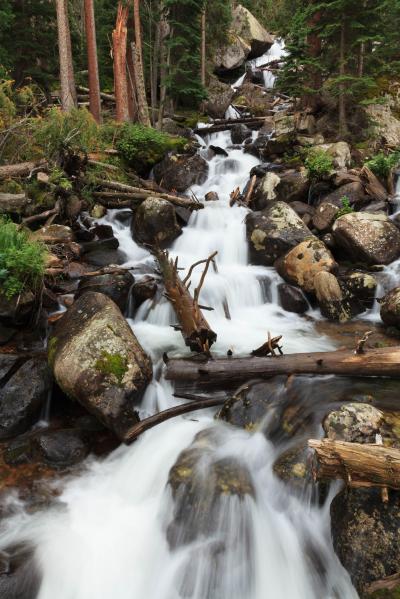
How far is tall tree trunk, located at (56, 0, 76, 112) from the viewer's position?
1419cm

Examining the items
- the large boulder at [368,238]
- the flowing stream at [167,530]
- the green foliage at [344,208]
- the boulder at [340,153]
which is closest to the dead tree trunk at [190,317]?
the flowing stream at [167,530]

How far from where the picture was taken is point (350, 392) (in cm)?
507

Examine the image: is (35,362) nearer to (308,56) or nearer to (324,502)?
(324,502)

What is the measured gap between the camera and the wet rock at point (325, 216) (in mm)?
10133

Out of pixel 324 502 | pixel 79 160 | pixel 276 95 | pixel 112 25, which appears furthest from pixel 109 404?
pixel 276 95

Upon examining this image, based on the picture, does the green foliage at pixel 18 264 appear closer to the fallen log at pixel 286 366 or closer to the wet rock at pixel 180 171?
the fallen log at pixel 286 366

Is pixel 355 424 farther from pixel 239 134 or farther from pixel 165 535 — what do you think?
pixel 239 134

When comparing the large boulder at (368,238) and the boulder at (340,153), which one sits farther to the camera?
the boulder at (340,153)

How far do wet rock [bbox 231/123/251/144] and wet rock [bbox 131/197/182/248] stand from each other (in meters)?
8.20

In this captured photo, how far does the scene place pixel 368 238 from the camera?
902cm

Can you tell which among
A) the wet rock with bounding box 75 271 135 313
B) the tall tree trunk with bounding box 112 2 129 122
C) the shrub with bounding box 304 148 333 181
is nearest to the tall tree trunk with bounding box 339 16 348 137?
the shrub with bounding box 304 148 333 181

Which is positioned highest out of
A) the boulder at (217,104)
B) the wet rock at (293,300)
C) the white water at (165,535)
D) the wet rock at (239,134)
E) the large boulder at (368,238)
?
the boulder at (217,104)

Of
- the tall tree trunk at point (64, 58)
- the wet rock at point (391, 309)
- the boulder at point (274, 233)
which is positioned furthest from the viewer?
the tall tree trunk at point (64, 58)

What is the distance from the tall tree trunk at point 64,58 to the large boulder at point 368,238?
34.7 ft
